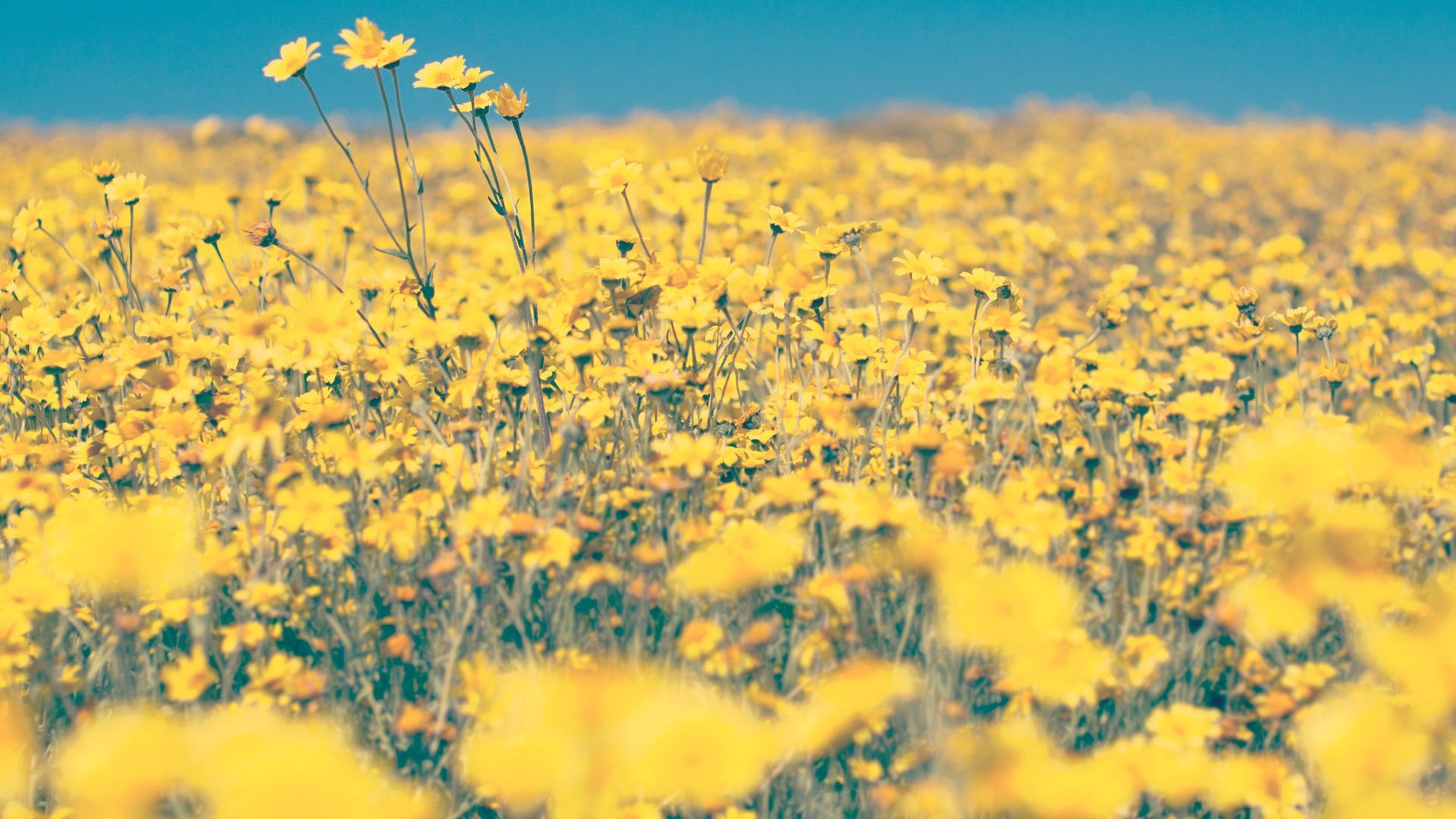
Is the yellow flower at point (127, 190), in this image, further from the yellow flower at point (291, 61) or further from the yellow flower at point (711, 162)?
the yellow flower at point (711, 162)

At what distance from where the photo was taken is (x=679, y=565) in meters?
1.86

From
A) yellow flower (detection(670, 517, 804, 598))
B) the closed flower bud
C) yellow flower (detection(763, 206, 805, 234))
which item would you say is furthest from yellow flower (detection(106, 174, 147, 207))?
yellow flower (detection(670, 517, 804, 598))

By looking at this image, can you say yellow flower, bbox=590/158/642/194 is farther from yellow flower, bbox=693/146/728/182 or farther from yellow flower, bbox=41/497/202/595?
yellow flower, bbox=41/497/202/595

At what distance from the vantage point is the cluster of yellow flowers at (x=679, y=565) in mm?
1383

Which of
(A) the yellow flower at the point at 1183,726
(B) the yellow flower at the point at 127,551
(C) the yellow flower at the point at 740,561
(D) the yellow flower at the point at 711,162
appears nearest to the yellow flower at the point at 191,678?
(B) the yellow flower at the point at 127,551

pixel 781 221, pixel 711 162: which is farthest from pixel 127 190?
pixel 781 221

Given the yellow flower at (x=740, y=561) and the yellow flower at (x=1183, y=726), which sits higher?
the yellow flower at (x=740, y=561)

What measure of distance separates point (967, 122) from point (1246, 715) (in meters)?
15.6

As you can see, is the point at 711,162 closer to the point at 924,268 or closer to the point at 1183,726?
the point at 924,268

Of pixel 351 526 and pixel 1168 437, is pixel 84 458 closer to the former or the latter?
pixel 351 526

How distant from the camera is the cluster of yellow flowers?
138cm

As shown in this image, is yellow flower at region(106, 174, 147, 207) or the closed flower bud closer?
the closed flower bud

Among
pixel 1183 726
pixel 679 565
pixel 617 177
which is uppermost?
pixel 617 177

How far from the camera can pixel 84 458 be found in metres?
2.30
